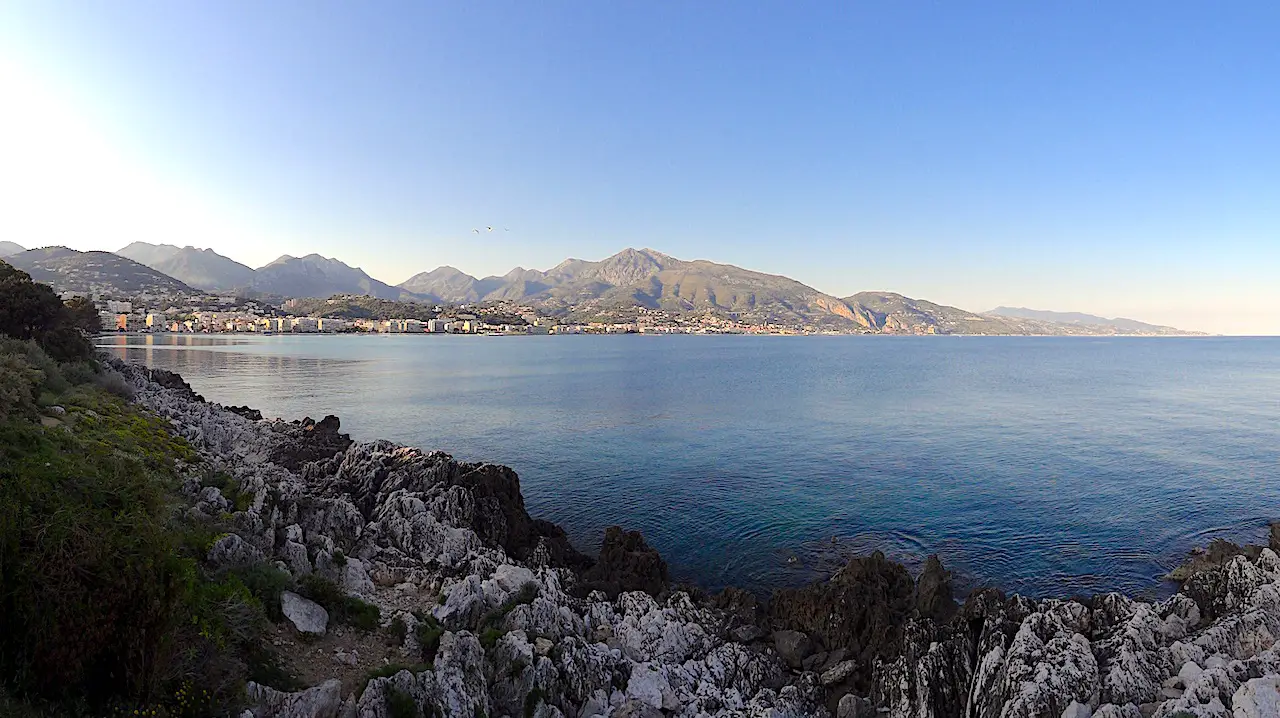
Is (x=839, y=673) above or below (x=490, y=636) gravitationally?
below

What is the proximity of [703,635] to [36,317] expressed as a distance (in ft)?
138

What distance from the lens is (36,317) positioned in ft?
113

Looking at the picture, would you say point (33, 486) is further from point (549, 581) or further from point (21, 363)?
point (21, 363)

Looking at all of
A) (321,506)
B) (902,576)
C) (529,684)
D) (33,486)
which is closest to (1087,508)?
(902,576)

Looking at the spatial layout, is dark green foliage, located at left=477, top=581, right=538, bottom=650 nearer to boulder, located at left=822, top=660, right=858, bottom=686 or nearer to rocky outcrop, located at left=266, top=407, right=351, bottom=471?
boulder, located at left=822, top=660, right=858, bottom=686

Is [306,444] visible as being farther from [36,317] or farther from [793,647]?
[793,647]

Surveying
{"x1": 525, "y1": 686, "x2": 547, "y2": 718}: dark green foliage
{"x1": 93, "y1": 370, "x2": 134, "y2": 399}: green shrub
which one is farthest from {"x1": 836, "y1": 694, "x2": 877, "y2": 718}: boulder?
{"x1": 93, "y1": 370, "x2": 134, "y2": 399}: green shrub

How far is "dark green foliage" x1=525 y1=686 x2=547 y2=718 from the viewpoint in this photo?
34.2 ft

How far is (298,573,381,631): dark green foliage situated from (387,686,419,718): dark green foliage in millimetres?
3411

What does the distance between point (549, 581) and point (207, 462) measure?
15.6m

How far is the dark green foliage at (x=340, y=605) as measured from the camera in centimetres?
1220

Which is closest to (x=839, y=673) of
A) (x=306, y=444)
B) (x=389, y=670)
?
(x=389, y=670)

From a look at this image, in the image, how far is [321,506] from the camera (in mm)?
18328

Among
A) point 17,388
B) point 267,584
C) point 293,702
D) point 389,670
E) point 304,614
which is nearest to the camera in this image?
point 293,702
